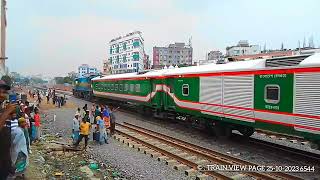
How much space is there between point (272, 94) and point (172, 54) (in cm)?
11618

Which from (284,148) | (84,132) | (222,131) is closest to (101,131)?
(84,132)

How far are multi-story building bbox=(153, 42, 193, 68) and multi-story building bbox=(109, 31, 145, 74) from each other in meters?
7.93

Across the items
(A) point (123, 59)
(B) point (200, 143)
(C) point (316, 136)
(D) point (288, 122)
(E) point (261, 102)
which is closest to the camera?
(C) point (316, 136)

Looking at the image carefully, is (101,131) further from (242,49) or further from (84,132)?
(242,49)

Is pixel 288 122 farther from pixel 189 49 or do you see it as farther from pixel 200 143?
pixel 189 49

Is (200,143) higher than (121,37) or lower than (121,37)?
lower

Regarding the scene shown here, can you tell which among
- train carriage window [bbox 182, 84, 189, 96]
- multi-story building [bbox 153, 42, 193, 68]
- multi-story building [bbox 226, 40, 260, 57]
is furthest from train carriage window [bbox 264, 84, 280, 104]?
multi-story building [bbox 153, 42, 193, 68]

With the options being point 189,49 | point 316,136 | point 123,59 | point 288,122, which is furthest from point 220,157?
point 189,49

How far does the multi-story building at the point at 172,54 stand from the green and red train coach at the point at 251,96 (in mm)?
105888

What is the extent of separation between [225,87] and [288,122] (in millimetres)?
3530

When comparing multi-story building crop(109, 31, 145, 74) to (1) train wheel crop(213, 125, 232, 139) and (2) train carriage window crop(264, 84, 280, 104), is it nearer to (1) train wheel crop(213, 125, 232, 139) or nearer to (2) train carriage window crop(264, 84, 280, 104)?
(1) train wheel crop(213, 125, 232, 139)

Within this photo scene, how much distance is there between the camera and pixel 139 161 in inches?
480

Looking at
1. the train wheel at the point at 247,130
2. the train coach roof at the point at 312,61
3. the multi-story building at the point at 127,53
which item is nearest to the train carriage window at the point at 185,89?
the train wheel at the point at 247,130

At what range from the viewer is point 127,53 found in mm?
114812
